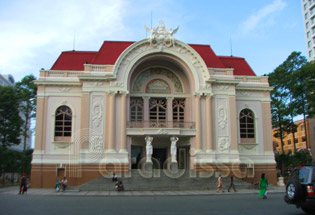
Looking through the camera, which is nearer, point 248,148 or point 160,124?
point 160,124

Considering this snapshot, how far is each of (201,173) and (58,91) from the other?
14.5 metres

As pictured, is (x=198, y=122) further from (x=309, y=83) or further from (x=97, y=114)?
(x=309, y=83)

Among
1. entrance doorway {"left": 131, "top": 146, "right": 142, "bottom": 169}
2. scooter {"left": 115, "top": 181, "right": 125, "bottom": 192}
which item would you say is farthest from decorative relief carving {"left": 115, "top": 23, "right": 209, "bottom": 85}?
scooter {"left": 115, "top": 181, "right": 125, "bottom": 192}

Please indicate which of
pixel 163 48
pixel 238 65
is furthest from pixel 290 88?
pixel 163 48

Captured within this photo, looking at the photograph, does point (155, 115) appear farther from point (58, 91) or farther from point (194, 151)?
point (58, 91)

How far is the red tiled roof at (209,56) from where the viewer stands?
1241 inches

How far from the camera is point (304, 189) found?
404 inches

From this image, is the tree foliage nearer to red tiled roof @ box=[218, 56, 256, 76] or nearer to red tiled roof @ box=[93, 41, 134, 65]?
red tiled roof @ box=[218, 56, 256, 76]

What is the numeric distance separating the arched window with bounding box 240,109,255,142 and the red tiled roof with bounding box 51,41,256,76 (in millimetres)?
4412

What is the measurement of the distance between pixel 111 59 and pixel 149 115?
631 cm

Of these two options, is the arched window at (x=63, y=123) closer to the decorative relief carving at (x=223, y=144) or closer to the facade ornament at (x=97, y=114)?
the facade ornament at (x=97, y=114)

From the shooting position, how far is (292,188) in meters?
10.6

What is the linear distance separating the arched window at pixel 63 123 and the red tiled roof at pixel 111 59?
424 cm

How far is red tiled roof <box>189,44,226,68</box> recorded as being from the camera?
31516 millimetres
